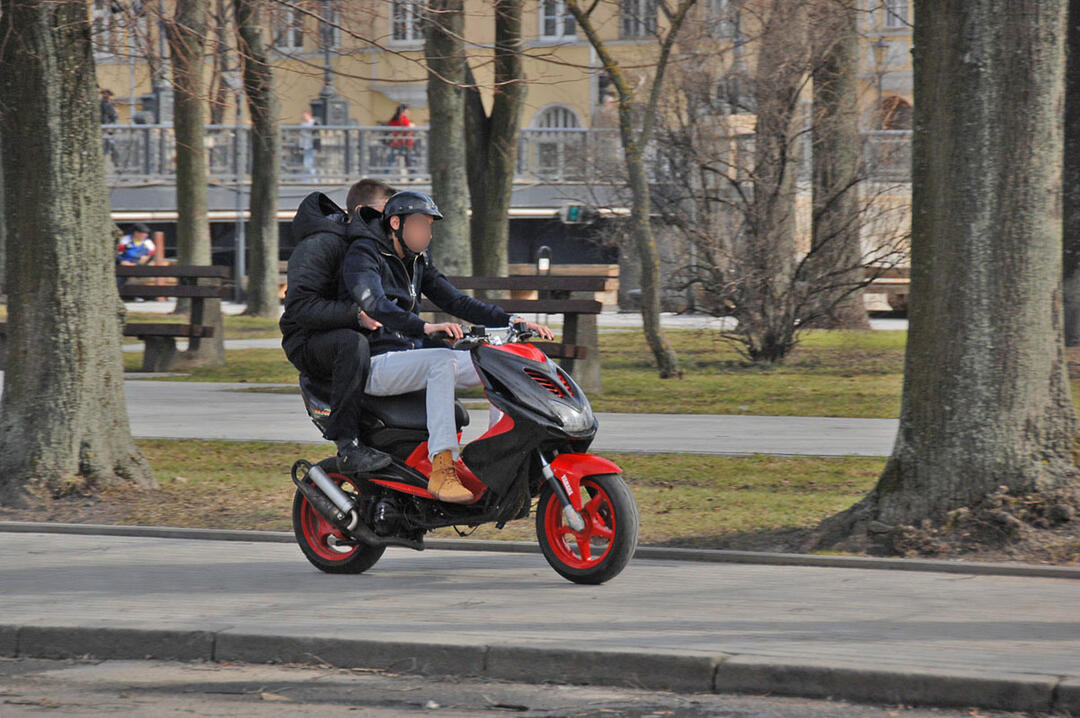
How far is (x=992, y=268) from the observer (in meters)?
7.70

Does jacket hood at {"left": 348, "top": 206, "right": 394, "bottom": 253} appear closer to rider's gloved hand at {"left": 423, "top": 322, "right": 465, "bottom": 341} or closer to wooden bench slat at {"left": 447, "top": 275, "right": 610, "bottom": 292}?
rider's gloved hand at {"left": 423, "top": 322, "right": 465, "bottom": 341}

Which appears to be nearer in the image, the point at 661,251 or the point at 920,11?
→ the point at 920,11

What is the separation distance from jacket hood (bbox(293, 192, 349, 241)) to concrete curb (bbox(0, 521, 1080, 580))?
1.74 m

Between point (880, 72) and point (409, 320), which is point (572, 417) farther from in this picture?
point (880, 72)

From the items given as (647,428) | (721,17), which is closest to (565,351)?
(647,428)

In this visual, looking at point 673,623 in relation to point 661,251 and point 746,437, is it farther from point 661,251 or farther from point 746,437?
point 661,251

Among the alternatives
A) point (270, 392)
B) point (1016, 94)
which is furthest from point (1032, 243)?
point (270, 392)

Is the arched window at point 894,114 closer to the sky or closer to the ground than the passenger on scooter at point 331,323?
closer to the sky

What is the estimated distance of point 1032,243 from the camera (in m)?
7.73

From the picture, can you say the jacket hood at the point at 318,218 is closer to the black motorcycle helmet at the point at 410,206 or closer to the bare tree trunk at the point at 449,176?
the black motorcycle helmet at the point at 410,206

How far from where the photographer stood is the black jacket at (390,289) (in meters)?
7.20

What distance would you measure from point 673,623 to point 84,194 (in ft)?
16.7

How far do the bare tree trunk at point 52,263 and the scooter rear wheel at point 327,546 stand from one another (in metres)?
2.33

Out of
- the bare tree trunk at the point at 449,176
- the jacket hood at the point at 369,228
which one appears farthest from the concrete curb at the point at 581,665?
the bare tree trunk at the point at 449,176
